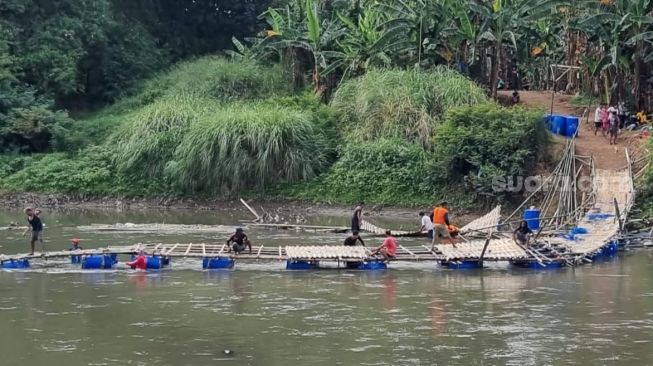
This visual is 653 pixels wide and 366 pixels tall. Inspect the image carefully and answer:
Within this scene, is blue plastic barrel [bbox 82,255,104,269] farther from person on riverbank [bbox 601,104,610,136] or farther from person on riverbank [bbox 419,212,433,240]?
person on riverbank [bbox 601,104,610,136]

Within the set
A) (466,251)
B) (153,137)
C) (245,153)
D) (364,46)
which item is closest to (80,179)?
(153,137)

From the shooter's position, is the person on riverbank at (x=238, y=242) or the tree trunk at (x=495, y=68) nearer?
the person on riverbank at (x=238, y=242)

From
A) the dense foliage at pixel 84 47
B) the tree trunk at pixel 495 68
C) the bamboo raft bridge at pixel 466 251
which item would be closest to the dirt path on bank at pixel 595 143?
the tree trunk at pixel 495 68

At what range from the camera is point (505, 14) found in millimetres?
36312

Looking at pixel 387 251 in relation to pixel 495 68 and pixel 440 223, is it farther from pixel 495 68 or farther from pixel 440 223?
pixel 495 68

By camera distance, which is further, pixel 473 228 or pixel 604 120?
pixel 604 120

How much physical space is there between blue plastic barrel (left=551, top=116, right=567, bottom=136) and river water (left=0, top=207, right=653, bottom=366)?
11.9m

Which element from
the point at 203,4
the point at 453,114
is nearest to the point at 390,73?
the point at 453,114

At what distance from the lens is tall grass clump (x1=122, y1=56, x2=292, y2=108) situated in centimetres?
4372

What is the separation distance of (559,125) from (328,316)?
20383 mm

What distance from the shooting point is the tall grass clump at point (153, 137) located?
38.1 metres

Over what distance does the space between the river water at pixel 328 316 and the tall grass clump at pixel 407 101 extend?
12932 millimetres

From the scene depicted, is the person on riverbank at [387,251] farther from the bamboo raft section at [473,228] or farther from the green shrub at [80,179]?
the green shrub at [80,179]

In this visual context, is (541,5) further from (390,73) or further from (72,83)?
(72,83)
